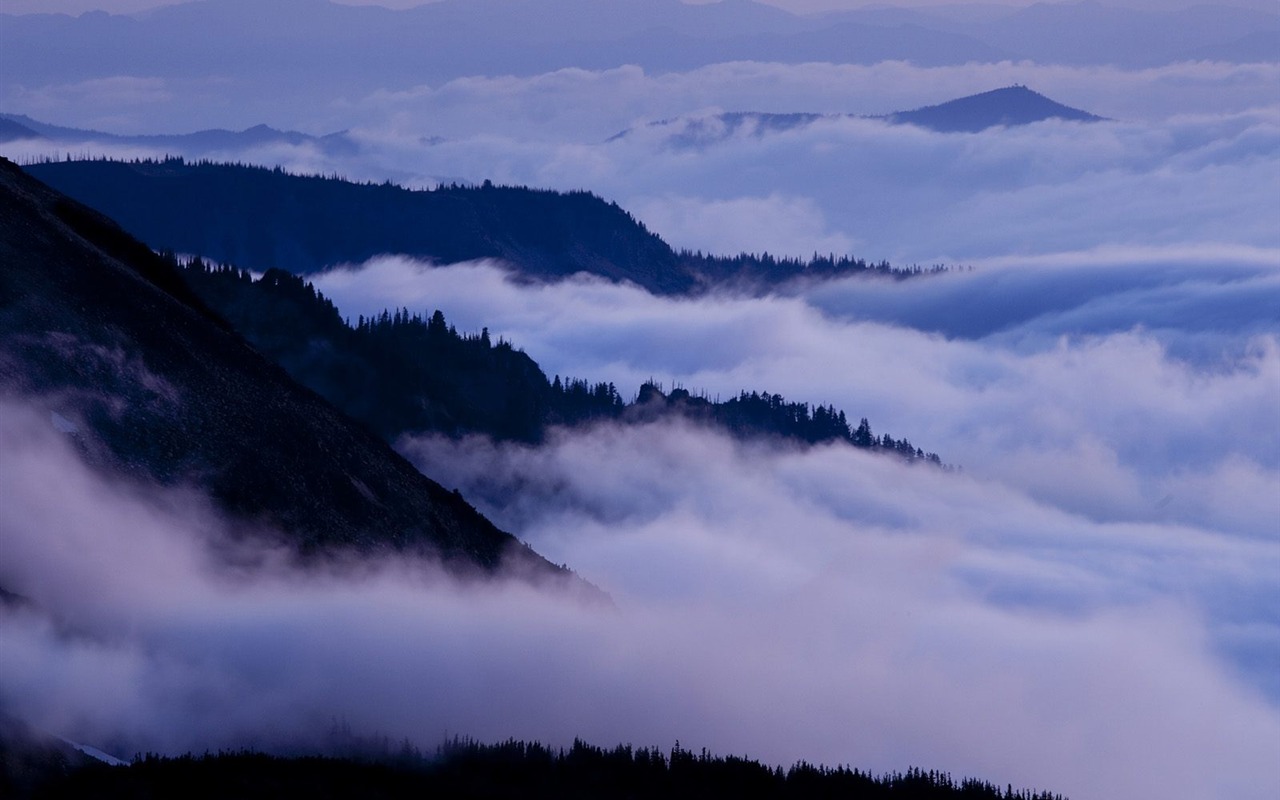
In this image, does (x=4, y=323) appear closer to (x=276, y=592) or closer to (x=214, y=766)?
(x=276, y=592)

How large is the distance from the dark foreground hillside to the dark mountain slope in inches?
1620

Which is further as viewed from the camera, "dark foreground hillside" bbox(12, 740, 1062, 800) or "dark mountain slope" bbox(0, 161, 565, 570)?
"dark mountain slope" bbox(0, 161, 565, 570)

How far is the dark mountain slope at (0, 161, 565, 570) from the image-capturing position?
514 feet

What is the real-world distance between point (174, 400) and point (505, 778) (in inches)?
2290

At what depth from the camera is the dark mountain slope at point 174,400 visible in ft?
514

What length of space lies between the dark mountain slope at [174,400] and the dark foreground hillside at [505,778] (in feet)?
135

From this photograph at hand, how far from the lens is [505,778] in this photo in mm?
134500

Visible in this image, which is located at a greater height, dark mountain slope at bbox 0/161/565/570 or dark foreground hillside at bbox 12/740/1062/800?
dark mountain slope at bbox 0/161/565/570

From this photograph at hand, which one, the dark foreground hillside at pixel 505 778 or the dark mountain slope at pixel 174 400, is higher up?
the dark mountain slope at pixel 174 400

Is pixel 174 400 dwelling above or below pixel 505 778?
above

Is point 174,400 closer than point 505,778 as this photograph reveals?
No

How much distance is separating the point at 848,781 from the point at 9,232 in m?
106

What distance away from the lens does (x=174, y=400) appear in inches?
6550

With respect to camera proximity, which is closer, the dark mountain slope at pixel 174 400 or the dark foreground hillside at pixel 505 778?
the dark foreground hillside at pixel 505 778
